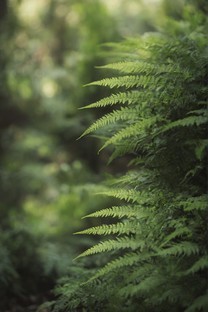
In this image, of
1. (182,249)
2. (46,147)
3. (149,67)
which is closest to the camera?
(182,249)

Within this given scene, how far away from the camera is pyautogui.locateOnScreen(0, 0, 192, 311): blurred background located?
174 inches

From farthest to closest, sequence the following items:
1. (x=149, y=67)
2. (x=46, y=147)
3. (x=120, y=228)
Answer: (x=46, y=147) < (x=149, y=67) < (x=120, y=228)

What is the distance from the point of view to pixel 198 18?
3455 millimetres

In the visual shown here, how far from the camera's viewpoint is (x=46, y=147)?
6602 millimetres

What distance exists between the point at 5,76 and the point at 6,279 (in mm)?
3785

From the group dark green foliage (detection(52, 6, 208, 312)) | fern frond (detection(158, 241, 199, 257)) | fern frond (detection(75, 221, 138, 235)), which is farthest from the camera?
fern frond (detection(75, 221, 138, 235))

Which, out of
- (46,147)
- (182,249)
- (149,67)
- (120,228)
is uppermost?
(149,67)

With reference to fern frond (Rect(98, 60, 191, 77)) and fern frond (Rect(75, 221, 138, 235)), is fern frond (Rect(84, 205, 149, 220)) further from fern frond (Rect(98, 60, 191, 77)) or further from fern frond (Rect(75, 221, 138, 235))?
fern frond (Rect(98, 60, 191, 77))

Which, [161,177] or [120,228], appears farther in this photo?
[161,177]

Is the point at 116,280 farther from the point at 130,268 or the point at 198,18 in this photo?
the point at 198,18

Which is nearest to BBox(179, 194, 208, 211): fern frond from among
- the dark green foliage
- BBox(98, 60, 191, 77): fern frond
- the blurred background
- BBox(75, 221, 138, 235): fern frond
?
the dark green foliage

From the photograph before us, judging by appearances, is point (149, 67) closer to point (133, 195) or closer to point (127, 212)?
point (133, 195)

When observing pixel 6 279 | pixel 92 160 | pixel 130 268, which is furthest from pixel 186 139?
pixel 92 160

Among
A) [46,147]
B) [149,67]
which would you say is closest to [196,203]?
[149,67]
